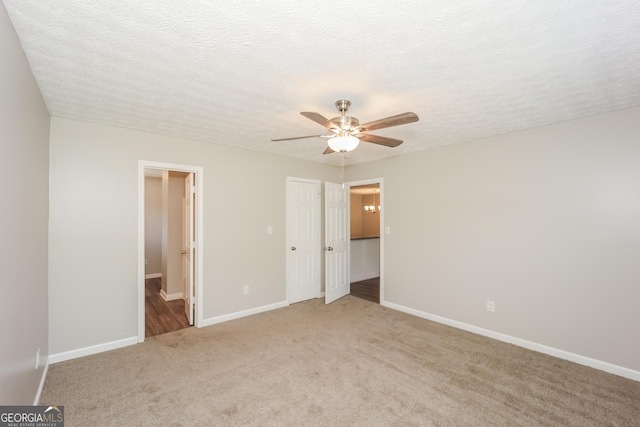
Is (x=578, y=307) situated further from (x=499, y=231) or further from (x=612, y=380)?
(x=499, y=231)

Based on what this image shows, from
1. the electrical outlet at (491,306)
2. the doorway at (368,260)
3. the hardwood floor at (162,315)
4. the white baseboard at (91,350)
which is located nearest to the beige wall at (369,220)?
the doorway at (368,260)

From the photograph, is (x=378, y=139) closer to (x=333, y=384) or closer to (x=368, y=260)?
(x=333, y=384)

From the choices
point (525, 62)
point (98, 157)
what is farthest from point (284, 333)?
point (525, 62)

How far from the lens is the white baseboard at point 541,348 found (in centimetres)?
259

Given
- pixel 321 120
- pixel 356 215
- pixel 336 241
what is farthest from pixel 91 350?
pixel 356 215

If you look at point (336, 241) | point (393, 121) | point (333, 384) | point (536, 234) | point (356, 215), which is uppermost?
point (393, 121)

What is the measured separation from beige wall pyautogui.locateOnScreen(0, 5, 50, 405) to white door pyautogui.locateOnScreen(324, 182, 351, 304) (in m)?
3.41

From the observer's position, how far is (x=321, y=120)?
83.0 inches

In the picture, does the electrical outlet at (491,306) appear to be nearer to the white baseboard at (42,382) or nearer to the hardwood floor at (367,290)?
the hardwood floor at (367,290)

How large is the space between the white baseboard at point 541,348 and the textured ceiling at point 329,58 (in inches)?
94.2

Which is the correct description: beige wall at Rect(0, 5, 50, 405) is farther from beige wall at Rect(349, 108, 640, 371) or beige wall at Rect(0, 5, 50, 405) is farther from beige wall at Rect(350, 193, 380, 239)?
beige wall at Rect(350, 193, 380, 239)

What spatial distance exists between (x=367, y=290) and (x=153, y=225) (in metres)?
5.21

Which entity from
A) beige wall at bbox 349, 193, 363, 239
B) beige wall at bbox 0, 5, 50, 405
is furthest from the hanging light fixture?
beige wall at bbox 349, 193, 363, 239

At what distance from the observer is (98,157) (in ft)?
9.91
